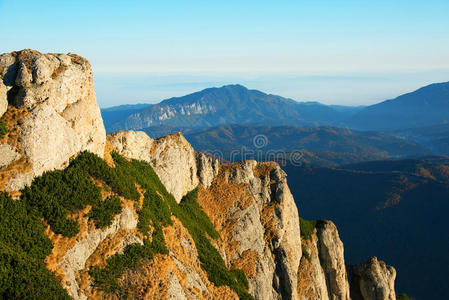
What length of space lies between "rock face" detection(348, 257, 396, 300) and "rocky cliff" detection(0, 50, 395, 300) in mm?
14477

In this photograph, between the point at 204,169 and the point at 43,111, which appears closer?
the point at 43,111

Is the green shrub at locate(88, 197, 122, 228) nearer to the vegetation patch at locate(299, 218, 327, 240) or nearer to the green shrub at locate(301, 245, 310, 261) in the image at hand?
the green shrub at locate(301, 245, 310, 261)

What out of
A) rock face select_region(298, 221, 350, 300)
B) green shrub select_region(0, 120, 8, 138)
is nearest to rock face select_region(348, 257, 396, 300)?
rock face select_region(298, 221, 350, 300)

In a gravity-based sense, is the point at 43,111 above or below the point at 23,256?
above

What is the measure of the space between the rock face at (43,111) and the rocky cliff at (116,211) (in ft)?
0.28

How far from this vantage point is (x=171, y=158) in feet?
166

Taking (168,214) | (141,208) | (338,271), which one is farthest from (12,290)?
(338,271)

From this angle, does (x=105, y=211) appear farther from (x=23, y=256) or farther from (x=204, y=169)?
(x=204, y=169)

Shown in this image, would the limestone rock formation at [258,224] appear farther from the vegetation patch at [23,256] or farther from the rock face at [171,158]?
the vegetation patch at [23,256]

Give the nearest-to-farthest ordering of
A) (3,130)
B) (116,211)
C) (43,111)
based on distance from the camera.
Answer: (3,130) → (43,111) → (116,211)

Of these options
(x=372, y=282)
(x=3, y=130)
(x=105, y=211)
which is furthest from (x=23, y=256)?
(x=372, y=282)

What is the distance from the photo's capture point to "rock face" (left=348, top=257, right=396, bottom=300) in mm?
63469

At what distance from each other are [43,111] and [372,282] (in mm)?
59328

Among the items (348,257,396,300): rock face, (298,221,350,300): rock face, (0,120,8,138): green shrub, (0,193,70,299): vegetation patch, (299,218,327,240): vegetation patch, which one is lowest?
(348,257,396,300): rock face
